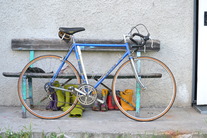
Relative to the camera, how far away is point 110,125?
14.2 feet

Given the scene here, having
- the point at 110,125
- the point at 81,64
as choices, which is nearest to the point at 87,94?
the point at 81,64

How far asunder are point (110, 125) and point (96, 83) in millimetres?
672

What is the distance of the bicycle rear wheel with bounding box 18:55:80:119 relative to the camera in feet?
14.9

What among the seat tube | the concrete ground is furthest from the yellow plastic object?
the seat tube

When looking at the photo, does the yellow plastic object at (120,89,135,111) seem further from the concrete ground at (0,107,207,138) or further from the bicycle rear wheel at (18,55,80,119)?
the bicycle rear wheel at (18,55,80,119)

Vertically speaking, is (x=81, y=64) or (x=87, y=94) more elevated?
(x=81, y=64)

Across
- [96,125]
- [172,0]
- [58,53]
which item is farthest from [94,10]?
[96,125]

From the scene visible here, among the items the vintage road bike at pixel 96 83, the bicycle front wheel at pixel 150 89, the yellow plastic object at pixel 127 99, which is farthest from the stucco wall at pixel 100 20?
the yellow plastic object at pixel 127 99

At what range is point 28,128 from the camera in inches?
163

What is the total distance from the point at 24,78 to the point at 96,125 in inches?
48.3

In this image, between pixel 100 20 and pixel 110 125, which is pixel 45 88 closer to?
pixel 110 125

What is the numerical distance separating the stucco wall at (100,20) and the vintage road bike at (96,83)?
0.33 metres

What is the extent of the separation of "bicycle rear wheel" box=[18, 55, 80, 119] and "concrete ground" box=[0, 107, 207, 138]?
0.23 metres

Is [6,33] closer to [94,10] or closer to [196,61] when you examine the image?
[94,10]
